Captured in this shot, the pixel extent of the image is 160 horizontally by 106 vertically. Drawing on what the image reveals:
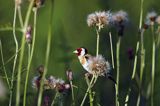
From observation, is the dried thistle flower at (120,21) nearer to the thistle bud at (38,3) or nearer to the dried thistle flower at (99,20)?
the dried thistle flower at (99,20)

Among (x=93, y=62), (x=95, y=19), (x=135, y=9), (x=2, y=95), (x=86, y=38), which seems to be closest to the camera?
(x=93, y=62)

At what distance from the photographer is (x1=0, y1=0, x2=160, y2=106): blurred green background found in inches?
177

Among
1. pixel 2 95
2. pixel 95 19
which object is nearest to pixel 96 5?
pixel 2 95

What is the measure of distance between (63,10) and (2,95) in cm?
398

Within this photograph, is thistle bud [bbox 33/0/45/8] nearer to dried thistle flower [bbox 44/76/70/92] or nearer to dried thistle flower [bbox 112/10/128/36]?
dried thistle flower [bbox 44/76/70/92]

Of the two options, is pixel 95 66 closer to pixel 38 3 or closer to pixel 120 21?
pixel 38 3

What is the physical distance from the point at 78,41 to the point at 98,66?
12.5ft

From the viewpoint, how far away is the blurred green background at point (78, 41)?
4492mm

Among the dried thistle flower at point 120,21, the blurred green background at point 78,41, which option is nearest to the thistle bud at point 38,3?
the dried thistle flower at point 120,21

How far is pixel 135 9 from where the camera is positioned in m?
7.66

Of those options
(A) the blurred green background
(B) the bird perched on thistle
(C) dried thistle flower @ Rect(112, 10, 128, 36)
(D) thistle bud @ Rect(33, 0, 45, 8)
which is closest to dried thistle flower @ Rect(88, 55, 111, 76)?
(B) the bird perched on thistle

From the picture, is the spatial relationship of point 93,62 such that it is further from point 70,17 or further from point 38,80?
point 70,17

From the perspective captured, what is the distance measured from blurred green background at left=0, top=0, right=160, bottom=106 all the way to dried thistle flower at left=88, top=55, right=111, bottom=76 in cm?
75

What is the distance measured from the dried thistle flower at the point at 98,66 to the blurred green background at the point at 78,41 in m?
0.75
